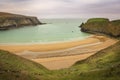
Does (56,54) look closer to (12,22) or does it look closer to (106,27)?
(106,27)

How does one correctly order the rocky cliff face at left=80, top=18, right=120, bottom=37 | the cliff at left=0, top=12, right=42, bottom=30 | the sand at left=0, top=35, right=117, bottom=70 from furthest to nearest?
the cliff at left=0, top=12, right=42, bottom=30 < the rocky cliff face at left=80, top=18, right=120, bottom=37 < the sand at left=0, top=35, right=117, bottom=70

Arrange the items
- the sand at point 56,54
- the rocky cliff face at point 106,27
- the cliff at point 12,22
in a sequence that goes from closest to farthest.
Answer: the sand at point 56,54 < the rocky cliff face at point 106,27 < the cliff at point 12,22

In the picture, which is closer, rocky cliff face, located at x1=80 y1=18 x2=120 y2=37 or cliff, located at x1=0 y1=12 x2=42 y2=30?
rocky cliff face, located at x1=80 y1=18 x2=120 y2=37

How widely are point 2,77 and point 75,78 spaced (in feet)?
13.3

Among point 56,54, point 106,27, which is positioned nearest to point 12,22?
point 106,27

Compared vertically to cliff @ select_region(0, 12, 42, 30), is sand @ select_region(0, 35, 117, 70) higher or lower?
higher

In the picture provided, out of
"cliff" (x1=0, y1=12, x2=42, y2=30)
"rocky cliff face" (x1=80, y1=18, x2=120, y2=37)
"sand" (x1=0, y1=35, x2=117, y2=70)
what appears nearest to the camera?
"sand" (x1=0, y1=35, x2=117, y2=70)

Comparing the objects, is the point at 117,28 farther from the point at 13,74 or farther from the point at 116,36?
the point at 13,74

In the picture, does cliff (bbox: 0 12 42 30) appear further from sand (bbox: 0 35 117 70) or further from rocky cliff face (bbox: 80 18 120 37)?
sand (bbox: 0 35 117 70)

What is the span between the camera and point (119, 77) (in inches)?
472

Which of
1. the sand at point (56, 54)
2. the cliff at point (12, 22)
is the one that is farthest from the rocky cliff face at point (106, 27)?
the cliff at point (12, 22)

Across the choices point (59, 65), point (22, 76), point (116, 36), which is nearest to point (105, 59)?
point (22, 76)

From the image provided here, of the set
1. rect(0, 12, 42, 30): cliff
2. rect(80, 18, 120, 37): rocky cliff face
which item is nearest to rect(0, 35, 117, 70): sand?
rect(80, 18, 120, 37): rocky cliff face

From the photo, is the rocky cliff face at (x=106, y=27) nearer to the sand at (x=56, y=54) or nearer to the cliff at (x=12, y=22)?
the sand at (x=56, y=54)
